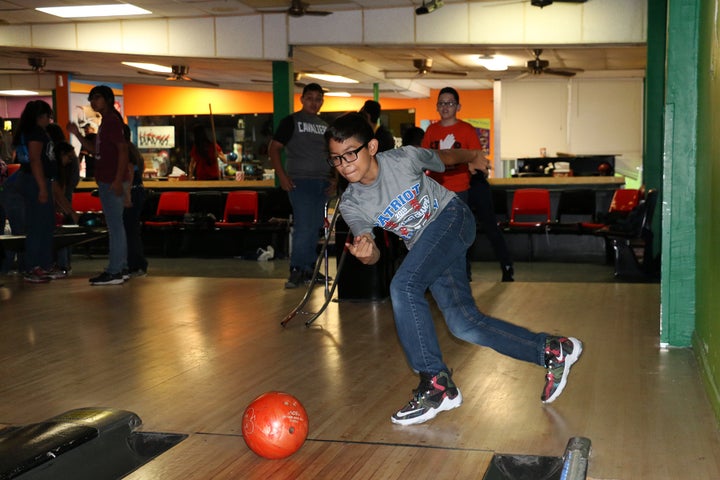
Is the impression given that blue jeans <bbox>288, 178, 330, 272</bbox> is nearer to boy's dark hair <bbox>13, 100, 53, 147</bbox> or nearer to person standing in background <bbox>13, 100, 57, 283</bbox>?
person standing in background <bbox>13, 100, 57, 283</bbox>

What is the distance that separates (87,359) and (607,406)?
2580 mm

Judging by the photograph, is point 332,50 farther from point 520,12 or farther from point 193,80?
point 193,80

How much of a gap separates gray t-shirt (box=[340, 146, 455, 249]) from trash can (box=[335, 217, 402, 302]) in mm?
2826

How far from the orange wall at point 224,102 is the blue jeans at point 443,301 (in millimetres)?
14787

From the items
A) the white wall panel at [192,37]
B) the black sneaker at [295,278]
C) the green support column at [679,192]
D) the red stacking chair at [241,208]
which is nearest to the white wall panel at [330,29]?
the white wall panel at [192,37]

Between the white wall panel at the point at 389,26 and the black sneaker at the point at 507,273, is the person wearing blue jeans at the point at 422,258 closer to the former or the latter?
the black sneaker at the point at 507,273

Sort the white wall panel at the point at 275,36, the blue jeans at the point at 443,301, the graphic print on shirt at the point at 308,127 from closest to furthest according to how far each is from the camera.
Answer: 1. the blue jeans at the point at 443,301
2. the graphic print on shirt at the point at 308,127
3. the white wall panel at the point at 275,36

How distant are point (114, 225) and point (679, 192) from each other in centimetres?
460

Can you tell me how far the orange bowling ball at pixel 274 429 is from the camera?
8.95 feet

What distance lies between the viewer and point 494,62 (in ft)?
41.0

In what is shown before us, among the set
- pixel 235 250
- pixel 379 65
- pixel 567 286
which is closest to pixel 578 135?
pixel 379 65

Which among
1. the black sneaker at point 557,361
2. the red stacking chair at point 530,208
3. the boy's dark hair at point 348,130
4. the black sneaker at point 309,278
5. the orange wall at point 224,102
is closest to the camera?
the boy's dark hair at point 348,130

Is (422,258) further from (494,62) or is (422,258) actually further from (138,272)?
(494,62)

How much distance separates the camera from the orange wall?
18.0m
